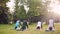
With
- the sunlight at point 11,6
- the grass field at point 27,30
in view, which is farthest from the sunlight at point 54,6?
the sunlight at point 11,6

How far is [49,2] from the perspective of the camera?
1276 mm

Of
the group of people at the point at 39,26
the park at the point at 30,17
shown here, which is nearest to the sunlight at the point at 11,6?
the park at the point at 30,17

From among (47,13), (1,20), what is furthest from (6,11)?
(47,13)

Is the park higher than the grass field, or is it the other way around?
the park

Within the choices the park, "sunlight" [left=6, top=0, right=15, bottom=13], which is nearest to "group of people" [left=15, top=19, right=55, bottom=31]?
the park

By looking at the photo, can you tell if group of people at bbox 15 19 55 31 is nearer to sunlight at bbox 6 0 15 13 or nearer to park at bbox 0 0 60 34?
park at bbox 0 0 60 34

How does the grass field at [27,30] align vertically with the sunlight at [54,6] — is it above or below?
below

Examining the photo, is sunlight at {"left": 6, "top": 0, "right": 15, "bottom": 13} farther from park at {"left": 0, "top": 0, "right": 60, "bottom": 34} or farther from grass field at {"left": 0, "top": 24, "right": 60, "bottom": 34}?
grass field at {"left": 0, "top": 24, "right": 60, "bottom": 34}

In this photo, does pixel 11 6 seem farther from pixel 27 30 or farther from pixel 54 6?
pixel 54 6

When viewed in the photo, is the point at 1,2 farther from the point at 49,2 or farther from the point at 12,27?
the point at 49,2

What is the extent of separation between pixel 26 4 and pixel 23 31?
0.22 meters

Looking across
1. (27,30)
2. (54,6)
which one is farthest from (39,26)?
(54,6)

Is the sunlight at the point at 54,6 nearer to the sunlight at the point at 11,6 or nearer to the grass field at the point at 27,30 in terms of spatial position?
the grass field at the point at 27,30

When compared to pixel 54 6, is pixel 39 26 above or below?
below
